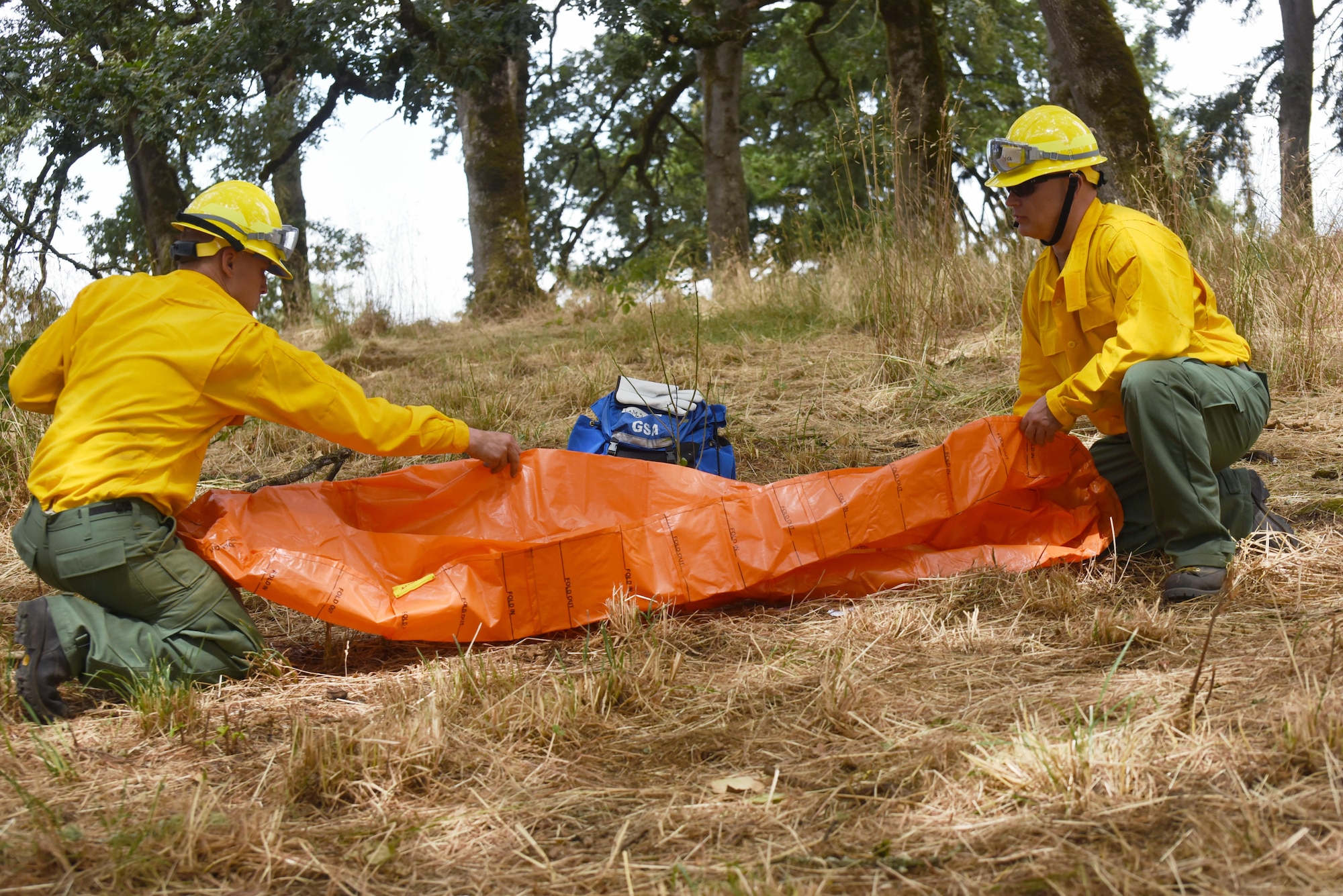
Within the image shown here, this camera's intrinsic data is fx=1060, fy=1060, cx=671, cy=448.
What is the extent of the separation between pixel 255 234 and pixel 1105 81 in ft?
18.7

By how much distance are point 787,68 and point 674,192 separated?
174 inches

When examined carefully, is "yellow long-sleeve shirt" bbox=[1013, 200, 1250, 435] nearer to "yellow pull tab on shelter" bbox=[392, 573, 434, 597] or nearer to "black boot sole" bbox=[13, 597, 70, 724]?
"yellow pull tab on shelter" bbox=[392, 573, 434, 597]

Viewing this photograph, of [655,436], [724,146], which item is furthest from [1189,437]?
[724,146]

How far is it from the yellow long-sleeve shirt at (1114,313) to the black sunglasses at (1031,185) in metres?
0.15

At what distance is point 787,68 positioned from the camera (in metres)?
21.2

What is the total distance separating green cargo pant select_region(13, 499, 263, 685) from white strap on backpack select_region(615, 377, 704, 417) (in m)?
1.70

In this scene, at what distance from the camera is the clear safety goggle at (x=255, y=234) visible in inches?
A: 116

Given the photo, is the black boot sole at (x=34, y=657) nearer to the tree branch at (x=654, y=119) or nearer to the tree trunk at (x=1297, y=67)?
the tree branch at (x=654, y=119)

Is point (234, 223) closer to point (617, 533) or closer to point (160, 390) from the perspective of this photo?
point (160, 390)

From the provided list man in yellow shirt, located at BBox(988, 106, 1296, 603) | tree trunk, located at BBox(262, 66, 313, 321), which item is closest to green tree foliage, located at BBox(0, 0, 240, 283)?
tree trunk, located at BBox(262, 66, 313, 321)

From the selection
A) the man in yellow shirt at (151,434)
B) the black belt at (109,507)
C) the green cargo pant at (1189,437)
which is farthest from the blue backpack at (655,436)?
the black belt at (109,507)

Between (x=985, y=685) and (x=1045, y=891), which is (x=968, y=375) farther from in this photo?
(x=1045, y=891)

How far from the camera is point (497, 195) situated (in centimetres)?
1152

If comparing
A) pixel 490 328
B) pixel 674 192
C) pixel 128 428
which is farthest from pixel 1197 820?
pixel 674 192
